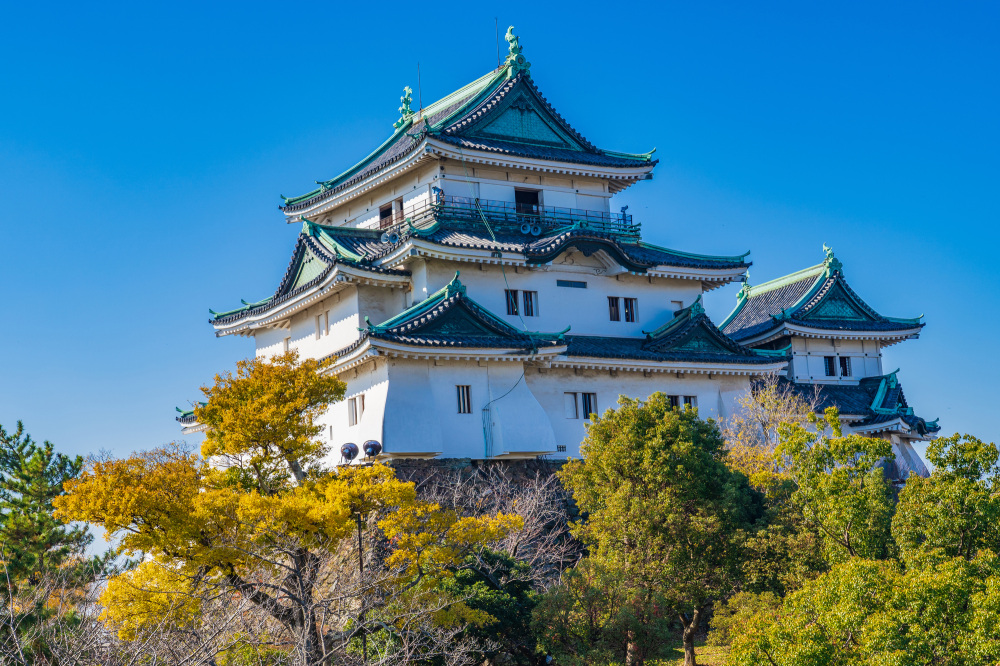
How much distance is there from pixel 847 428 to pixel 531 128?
16042 mm

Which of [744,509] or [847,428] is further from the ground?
[847,428]

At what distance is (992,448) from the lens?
1998 cm

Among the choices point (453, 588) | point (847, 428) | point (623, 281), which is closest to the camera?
point (453, 588)

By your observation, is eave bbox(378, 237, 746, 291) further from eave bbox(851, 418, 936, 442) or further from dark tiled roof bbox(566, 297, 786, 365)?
eave bbox(851, 418, 936, 442)

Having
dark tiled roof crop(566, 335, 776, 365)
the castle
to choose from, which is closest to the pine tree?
the castle

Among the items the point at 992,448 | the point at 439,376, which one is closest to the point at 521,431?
the point at 439,376

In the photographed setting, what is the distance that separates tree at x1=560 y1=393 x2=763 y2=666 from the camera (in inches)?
933

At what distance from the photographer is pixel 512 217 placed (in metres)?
35.4

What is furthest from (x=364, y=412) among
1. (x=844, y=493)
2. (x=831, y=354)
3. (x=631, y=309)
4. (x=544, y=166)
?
(x=831, y=354)

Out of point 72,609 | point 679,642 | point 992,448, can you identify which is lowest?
point 679,642

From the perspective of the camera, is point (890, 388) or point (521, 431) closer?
point (521, 431)

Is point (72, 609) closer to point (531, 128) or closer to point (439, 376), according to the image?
point (439, 376)

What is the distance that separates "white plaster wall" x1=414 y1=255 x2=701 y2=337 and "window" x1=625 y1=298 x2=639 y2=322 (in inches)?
5.0

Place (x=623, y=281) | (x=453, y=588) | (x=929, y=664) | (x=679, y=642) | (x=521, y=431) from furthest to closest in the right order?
(x=623, y=281), (x=521, y=431), (x=679, y=642), (x=453, y=588), (x=929, y=664)
